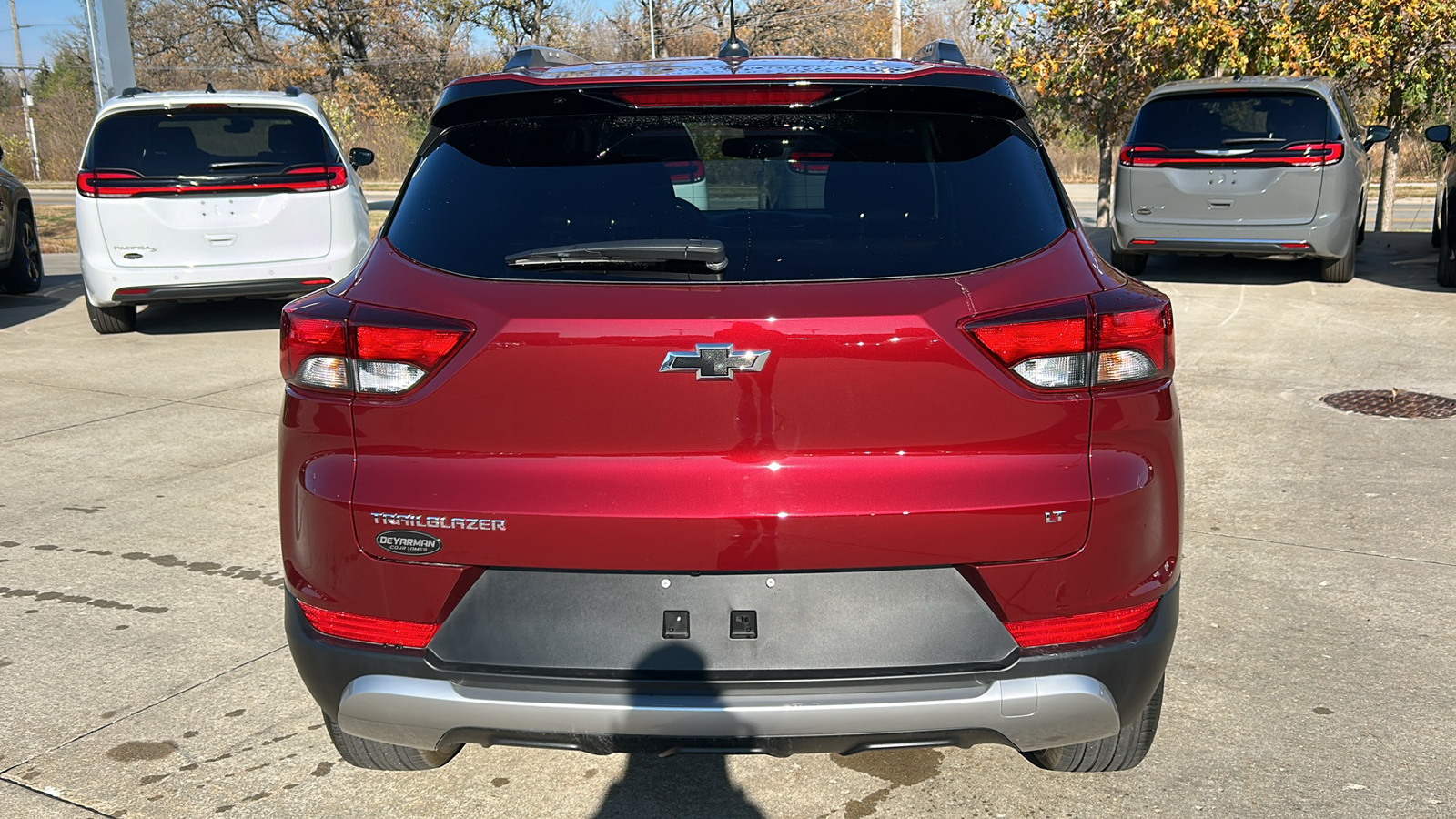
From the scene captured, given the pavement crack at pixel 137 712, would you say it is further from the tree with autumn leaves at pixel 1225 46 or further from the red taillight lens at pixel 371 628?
the tree with autumn leaves at pixel 1225 46

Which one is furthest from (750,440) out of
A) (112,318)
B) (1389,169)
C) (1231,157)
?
(1389,169)

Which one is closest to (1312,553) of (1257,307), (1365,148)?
(1257,307)

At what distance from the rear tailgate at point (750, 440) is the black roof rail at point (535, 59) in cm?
103

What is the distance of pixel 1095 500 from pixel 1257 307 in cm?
888

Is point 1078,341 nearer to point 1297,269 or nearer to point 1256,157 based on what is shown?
point 1256,157

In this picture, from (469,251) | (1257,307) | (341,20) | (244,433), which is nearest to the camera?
(469,251)

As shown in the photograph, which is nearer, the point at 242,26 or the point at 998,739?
the point at 998,739

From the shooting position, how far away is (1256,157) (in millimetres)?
10867

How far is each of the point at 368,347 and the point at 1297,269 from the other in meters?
12.2

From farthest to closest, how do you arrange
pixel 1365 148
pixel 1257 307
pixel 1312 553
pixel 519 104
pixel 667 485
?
1. pixel 1365 148
2. pixel 1257 307
3. pixel 1312 553
4. pixel 519 104
5. pixel 667 485

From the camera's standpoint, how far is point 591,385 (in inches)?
92.8

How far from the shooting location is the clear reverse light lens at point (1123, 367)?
242 cm

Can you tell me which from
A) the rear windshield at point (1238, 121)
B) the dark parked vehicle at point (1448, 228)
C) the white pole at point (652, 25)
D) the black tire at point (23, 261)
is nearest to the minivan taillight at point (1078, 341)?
the rear windshield at point (1238, 121)

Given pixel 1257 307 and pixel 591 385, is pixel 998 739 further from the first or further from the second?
pixel 1257 307
